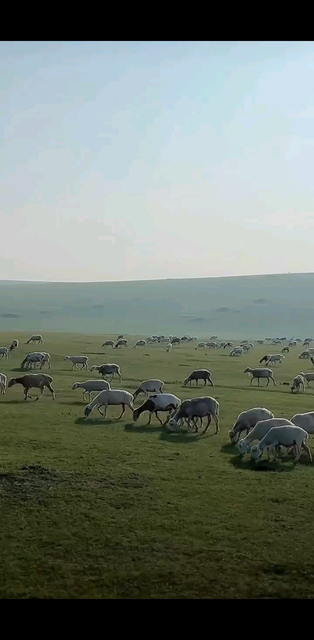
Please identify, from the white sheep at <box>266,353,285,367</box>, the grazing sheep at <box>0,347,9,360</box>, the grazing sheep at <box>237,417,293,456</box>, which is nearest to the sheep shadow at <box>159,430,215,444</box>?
the grazing sheep at <box>237,417,293,456</box>

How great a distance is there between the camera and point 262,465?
14.8 metres

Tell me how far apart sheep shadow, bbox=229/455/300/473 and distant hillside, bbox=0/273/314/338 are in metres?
112

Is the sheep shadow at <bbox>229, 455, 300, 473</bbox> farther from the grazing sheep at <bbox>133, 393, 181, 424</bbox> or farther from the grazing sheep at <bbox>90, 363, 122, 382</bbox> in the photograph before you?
the grazing sheep at <bbox>90, 363, 122, 382</bbox>

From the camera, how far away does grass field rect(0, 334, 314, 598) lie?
8.60m

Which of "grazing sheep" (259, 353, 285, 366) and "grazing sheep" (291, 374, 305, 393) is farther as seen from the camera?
"grazing sheep" (259, 353, 285, 366)

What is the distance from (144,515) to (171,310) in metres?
159

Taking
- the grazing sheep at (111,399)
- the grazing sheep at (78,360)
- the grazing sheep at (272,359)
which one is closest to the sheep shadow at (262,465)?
the grazing sheep at (111,399)

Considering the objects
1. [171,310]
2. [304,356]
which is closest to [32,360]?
[304,356]

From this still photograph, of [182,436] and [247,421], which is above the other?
[247,421]

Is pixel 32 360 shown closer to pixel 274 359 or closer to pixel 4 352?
pixel 4 352

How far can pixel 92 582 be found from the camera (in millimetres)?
8555

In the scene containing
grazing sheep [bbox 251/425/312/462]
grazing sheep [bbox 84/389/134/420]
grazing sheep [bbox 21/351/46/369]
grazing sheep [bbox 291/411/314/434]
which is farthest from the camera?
grazing sheep [bbox 21/351/46/369]

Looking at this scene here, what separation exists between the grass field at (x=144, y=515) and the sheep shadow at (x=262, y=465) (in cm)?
4
